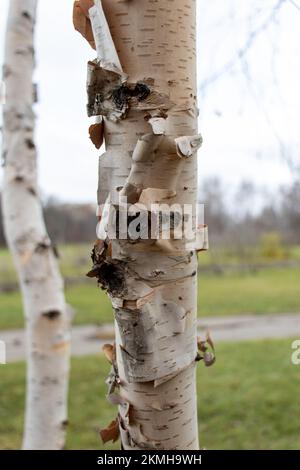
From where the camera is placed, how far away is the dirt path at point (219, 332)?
28.7 feet

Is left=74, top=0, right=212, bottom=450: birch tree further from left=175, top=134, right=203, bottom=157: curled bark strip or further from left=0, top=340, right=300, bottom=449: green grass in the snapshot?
left=0, top=340, right=300, bottom=449: green grass

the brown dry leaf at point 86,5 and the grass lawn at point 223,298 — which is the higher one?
the brown dry leaf at point 86,5

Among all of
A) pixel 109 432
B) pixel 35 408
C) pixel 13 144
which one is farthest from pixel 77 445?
pixel 109 432

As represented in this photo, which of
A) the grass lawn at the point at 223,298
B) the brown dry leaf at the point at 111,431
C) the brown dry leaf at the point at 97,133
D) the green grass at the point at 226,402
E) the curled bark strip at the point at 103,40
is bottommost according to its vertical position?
the grass lawn at the point at 223,298

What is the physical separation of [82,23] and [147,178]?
0.38 m

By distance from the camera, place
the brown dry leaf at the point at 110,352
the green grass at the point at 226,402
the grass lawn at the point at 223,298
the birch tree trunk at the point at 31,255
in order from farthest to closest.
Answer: the grass lawn at the point at 223,298
the green grass at the point at 226,402
the birch tree trunk at the point at 31,255
the brown dry leaf at the point at 110,352

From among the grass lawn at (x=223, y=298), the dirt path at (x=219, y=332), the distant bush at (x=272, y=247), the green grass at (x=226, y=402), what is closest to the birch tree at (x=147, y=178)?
the green grass at (x=226, y=402)

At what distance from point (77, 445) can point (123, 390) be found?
12.3 ft

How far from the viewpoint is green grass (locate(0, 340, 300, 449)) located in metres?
4.55

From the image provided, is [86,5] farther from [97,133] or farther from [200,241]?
[200,241]

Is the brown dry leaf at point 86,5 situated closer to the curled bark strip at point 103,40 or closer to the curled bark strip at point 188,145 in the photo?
the curled bark strip at point 103,40

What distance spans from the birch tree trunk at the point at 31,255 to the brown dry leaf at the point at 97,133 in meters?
1.65

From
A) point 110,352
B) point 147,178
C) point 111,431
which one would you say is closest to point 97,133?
point 147,178

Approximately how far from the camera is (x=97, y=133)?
1.06 m
